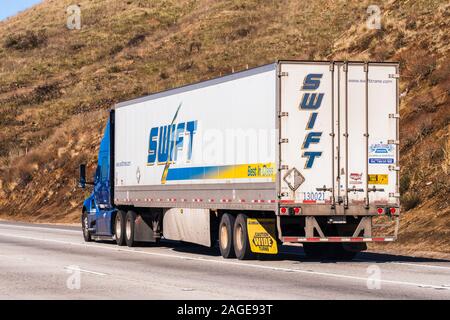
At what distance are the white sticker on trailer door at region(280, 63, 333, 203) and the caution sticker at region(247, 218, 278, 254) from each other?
1278 millimetres

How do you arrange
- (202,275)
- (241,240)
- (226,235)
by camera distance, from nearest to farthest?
(202,275)
(241,240)
(226,235)

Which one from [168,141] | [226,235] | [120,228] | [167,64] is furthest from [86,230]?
[167,64]

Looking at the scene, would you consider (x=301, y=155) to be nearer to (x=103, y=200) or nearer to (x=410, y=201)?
(x=410, y=201)

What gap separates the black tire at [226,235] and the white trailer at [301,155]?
0.03 m

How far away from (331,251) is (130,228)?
23.3 ft

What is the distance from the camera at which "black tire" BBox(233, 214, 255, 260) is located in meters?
23.9

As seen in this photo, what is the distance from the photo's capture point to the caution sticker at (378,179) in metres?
23.4

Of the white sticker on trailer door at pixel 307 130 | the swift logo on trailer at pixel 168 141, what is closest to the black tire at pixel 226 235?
the swift logo on trailer at pixel 168 141

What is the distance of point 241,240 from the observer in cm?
2422

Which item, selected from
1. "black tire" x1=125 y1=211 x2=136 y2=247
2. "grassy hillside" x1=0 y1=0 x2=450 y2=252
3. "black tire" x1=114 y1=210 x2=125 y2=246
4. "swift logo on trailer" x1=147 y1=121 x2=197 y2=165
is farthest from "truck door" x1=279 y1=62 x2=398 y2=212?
"black tire" x1=114 y1=210 x2=125 y2=246

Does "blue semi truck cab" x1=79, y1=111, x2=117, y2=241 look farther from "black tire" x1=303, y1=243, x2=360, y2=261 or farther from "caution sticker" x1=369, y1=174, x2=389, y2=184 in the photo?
"caution sticker" x1=369, y1=174, x2=389, y2=184
